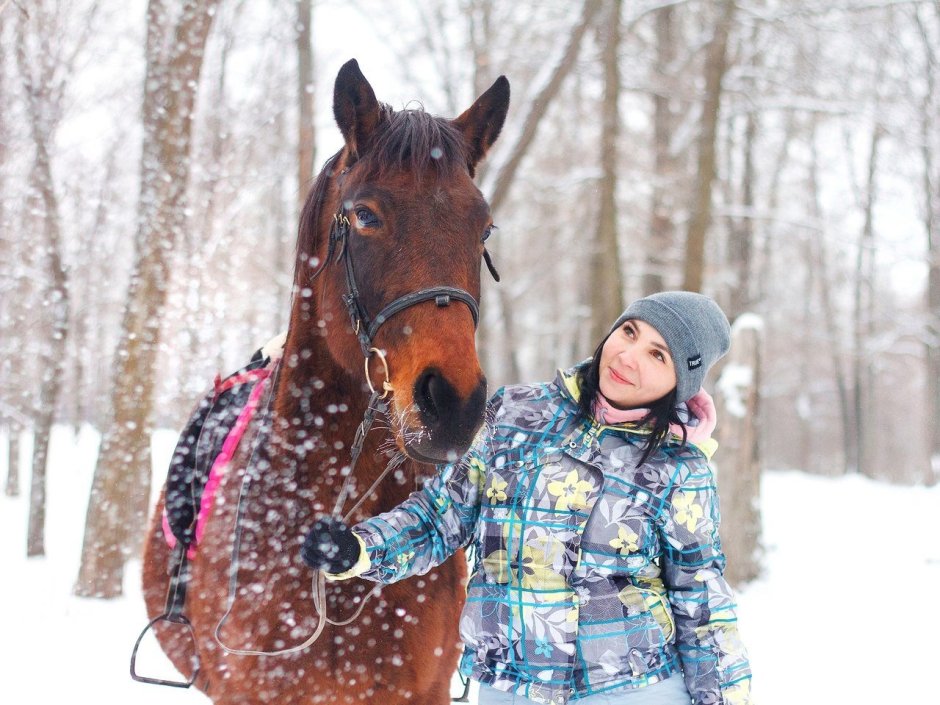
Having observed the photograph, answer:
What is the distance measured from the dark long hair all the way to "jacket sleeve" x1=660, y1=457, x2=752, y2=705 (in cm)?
10

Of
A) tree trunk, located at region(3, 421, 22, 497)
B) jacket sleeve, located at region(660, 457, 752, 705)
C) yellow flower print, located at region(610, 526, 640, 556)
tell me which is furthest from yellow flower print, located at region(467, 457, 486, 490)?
tree trunk, located at region(3, 421, 22, 497)

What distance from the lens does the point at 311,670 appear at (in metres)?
2.13

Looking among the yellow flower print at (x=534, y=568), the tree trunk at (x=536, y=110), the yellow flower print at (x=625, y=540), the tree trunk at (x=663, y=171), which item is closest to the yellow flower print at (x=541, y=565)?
the yellow flower print at (x=534, y=568)

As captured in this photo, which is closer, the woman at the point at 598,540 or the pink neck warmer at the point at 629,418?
the woman at the point at 598,540

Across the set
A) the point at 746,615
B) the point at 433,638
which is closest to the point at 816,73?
the point at 746,615

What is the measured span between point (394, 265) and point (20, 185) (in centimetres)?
944

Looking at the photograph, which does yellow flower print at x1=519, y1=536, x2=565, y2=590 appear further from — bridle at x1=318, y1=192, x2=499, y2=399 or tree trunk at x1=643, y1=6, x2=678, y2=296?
tree trunk at x1=643, y1=6, x2=678, y2=296

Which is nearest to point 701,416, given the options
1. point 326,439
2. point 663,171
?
point 326,439

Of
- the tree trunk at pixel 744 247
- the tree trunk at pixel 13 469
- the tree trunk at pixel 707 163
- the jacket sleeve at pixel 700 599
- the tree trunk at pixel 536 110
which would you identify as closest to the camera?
the jacket sleeve at pixel 700 599

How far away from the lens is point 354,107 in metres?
2.25

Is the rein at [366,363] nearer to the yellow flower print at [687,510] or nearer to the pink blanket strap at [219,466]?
the pink blanket strap at [219,466]

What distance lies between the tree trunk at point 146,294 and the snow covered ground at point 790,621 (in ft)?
1.65

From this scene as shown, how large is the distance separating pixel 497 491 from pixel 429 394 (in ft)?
1.57

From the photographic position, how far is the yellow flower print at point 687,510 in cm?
206
